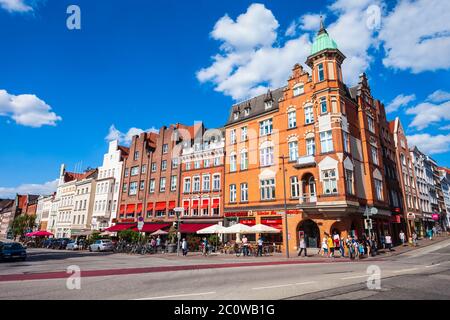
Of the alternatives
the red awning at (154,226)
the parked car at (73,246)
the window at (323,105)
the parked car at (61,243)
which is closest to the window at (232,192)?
the red awning at (154,226)

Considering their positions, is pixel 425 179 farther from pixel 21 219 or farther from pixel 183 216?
pixel 21 219

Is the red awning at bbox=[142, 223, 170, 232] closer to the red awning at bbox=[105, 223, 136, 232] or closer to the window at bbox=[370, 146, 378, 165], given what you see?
the red awning at bbox=[105, 223, 136, 232]

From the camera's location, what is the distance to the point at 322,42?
2995 centimetres

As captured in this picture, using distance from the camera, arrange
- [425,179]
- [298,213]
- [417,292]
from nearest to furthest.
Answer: [417,292], [298,213], [425,179]

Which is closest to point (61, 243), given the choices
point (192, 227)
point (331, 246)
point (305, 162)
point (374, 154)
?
point (192, 227)

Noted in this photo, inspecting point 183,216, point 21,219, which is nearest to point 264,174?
point 183,216

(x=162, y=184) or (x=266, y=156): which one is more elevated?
(x=266, y=156)

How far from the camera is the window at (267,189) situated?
32.0 meters

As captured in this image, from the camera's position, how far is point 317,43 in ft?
99.8

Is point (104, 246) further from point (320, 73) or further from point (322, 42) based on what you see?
point (322, 42)

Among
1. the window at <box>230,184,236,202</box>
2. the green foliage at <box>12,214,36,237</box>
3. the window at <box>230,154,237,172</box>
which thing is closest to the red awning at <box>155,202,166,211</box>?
the window at <box>230,184,236,202</box>

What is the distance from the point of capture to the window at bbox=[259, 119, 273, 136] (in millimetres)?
34181

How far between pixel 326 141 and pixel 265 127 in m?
8.66
